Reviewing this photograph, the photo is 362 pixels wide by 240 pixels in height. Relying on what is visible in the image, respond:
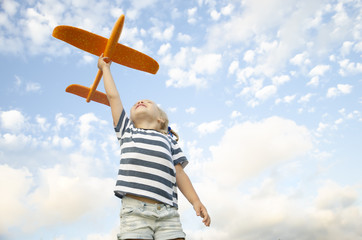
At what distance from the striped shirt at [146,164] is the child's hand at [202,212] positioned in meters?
0.23

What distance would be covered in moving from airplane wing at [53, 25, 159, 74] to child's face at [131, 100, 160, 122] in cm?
121

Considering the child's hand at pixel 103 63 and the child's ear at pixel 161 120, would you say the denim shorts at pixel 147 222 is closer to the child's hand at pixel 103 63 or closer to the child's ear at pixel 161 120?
the child's ear at pixel 161 120

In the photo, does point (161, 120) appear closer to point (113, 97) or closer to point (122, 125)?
point (122, 125)

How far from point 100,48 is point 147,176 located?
2.41m

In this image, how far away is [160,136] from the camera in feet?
9.48

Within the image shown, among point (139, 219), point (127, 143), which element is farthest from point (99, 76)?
point (139, 219)

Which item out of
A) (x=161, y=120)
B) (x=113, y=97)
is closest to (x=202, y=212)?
(x=161, y=120)

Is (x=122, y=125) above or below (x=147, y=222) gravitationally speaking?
above

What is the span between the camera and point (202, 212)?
9.05ft

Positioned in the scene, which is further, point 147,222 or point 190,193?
point 190,193

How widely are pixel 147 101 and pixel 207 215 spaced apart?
4.47ft

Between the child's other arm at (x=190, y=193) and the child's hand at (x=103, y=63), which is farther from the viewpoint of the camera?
the child's hand at (x=103, y=63)

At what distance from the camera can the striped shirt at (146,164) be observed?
2.51 metres

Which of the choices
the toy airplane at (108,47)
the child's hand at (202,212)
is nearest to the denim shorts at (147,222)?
the child's hand at (202,212)
